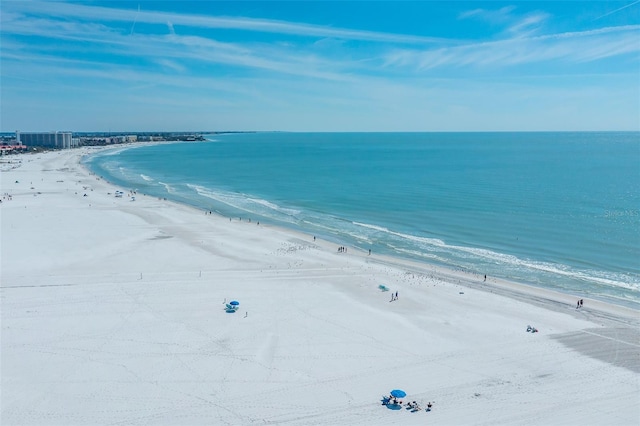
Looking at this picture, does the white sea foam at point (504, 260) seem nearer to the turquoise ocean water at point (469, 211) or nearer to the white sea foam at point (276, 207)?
the turquoise ocean water at point (469, 211)

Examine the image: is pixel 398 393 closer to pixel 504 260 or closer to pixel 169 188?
pixel 504 260

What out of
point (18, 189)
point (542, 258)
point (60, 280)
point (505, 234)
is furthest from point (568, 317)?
point (18, 189)

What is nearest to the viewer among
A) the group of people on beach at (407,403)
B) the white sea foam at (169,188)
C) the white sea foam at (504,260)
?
the group of people on beach at (407,403)

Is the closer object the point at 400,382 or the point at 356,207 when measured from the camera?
the point at 400,382

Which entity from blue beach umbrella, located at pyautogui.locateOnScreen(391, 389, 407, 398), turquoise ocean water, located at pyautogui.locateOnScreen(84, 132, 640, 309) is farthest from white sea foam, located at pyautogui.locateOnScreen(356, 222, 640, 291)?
blue beach umbrella, located at pyautogui.locateOnScreen(391, 389, 407, 398)

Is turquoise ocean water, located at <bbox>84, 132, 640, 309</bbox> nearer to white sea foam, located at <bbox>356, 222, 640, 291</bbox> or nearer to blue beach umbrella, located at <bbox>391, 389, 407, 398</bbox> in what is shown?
white sea foam, located at <bbox>356, 222, 640, 291</bbox>

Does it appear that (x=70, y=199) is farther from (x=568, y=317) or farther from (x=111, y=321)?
(x=568, y=317)

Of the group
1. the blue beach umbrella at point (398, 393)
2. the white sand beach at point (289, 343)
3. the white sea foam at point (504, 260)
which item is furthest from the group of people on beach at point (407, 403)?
the white sea foam at point (504, 260)

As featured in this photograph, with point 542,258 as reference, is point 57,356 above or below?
below
